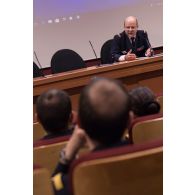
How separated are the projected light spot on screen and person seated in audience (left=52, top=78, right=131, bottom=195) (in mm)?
3512

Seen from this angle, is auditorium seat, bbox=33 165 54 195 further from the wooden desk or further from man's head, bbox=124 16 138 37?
man's head, bbox=124 16 138 37

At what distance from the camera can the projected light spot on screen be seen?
4.34 meters

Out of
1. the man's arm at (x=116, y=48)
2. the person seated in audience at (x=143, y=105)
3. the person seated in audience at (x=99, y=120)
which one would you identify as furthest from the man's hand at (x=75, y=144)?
the man's arm at (x=116, y=48)

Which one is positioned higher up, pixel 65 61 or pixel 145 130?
pixel 65 61

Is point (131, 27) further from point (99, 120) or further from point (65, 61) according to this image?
point (99, 120)

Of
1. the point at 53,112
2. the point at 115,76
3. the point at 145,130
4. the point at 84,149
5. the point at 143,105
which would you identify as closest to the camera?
the point at 84,149

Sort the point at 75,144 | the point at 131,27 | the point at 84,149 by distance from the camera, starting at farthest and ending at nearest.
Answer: the point at 131,27
the point at 84,149
the point at 75,144

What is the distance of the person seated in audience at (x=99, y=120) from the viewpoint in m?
0.88

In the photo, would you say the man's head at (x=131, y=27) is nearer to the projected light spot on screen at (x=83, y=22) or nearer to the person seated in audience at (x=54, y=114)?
the projected light spot on screen at (x=83, y=22)

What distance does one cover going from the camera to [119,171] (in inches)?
31.3

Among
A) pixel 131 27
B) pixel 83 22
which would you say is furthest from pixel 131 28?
pixel 83 22

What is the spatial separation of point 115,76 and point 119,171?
190 cm
